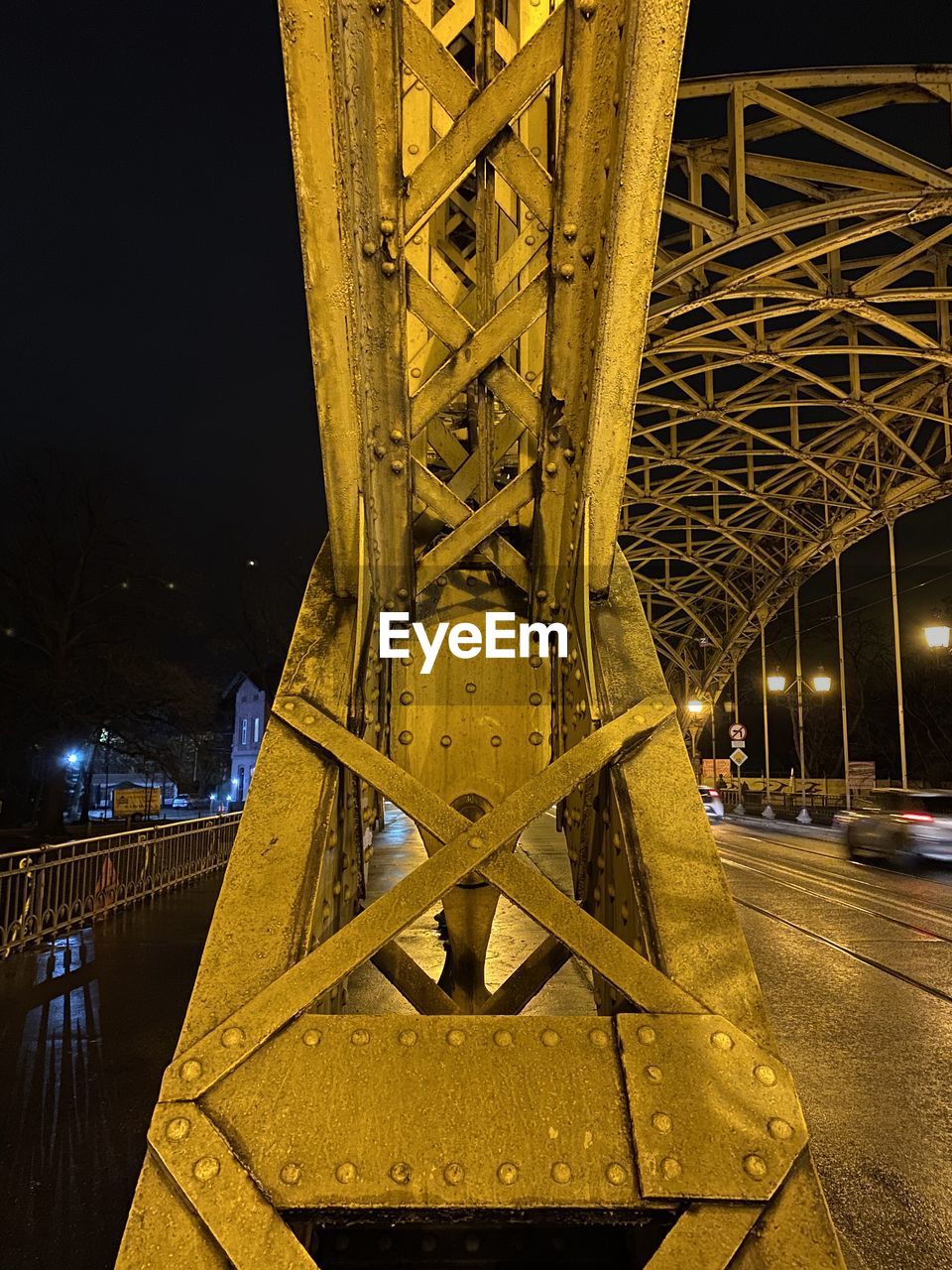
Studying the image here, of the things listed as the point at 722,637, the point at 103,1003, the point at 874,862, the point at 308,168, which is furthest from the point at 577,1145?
the point at 722,637

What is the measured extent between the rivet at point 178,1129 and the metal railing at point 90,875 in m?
8.41

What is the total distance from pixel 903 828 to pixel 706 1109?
705 inches

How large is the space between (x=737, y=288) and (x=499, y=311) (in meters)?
17.9

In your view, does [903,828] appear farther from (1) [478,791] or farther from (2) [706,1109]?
(2) [706,1109]

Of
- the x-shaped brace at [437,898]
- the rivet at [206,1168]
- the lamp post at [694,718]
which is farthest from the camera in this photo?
the lamp post at [694,718]

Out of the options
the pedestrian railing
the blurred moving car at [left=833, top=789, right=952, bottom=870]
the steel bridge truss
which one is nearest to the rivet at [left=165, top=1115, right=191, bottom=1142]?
the steel bridge truss

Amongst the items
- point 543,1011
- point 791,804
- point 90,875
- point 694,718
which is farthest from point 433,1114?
point 694,718

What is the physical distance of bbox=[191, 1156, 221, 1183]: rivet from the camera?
174cm

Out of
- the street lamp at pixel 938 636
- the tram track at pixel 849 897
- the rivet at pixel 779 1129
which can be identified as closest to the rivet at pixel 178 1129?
the rivet at pixel 779 1129

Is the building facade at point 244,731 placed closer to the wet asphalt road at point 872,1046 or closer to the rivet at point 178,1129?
the wet asphalt road at point 872,1046

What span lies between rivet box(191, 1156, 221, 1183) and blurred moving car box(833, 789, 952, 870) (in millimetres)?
18056

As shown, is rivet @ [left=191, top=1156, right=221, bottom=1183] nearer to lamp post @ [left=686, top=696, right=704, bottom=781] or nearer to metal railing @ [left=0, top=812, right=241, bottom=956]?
metal railing @ [left=0, top=812, right=241, bottom=956]

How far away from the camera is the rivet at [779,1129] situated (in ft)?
5.98

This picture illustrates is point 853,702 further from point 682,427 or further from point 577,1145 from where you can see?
point 577,1145
